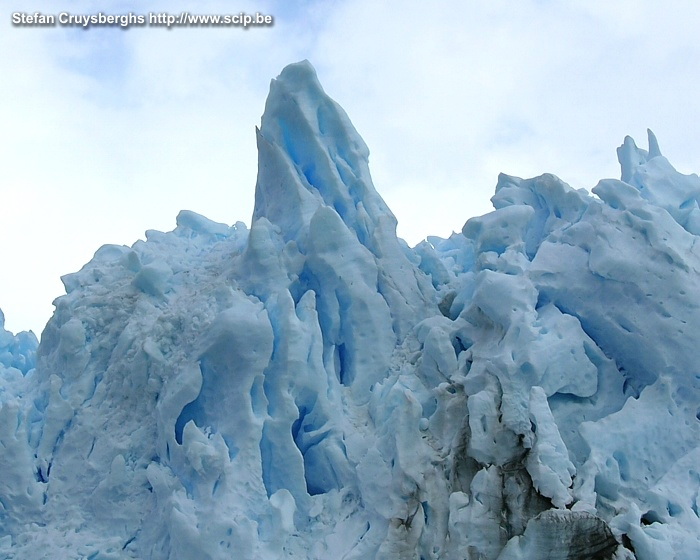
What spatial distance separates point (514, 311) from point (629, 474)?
1916 millimetres

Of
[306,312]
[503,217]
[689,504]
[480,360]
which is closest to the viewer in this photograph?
[689,504]

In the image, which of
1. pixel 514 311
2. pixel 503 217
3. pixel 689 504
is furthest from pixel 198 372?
pixel 689 504

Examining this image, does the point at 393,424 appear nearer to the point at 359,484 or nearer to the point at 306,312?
the point at 359,484

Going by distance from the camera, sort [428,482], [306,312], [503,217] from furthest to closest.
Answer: [503,217] < [306,312] < [428,482]

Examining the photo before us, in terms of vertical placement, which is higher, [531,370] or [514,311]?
[514,311]

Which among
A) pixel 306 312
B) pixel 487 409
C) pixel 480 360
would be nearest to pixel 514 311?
pixel 480 360

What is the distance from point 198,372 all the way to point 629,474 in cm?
438

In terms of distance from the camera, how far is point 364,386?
8.48m

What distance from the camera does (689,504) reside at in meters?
6.38

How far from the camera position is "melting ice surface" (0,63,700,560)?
263 inches

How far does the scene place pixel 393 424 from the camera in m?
7.38

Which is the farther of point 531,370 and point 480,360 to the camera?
point 480,360

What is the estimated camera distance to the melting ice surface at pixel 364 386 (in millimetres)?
6691

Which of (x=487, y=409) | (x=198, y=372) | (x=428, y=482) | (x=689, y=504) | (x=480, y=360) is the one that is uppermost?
(x=198, y=372)
